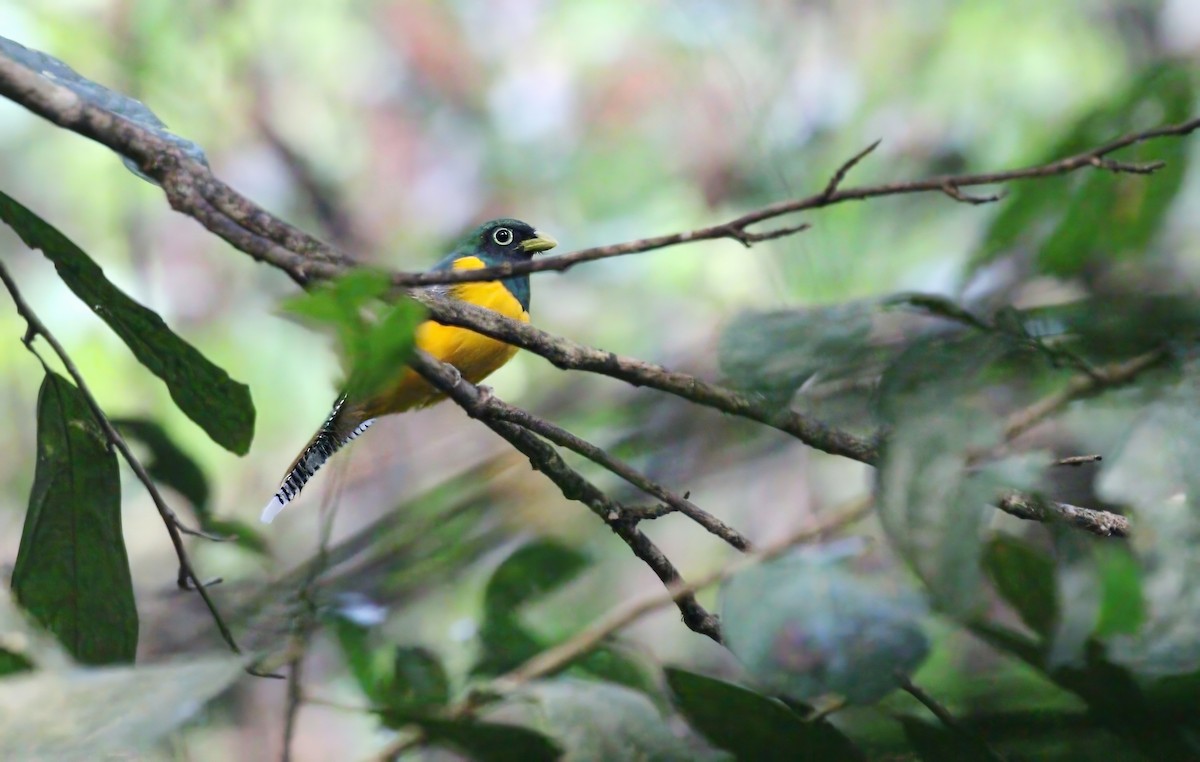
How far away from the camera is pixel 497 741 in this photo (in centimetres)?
70

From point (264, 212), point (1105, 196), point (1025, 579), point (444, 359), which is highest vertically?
point (444, 359)

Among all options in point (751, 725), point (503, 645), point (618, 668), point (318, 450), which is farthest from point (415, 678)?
point (318, 450)

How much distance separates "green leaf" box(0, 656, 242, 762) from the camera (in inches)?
23.5

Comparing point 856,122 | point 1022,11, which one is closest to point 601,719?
point 856,122

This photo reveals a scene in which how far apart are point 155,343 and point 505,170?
521cm

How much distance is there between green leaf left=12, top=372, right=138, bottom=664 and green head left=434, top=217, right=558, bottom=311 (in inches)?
64.7

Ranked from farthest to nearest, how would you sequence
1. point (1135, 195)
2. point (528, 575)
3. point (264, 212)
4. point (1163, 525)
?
point (1135, 195) → point (528, 575) → point (264, 212) → point (1163, 525)

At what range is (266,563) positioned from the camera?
7.38 ft

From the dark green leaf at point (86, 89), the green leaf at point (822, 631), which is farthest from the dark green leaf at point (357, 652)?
the green leaf at point (822, 631)

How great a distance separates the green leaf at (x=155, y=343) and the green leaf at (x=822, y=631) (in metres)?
0.84

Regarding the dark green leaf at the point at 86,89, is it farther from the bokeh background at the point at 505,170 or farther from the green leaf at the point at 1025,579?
the bokeh background at the point at 505,170

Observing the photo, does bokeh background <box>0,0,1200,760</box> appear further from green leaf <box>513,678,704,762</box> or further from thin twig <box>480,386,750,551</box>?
green leaf <box>513,678,704,762</box>

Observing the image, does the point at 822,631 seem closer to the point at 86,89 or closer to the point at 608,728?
the point at 608,728

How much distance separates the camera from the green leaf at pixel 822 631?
2.06ft
